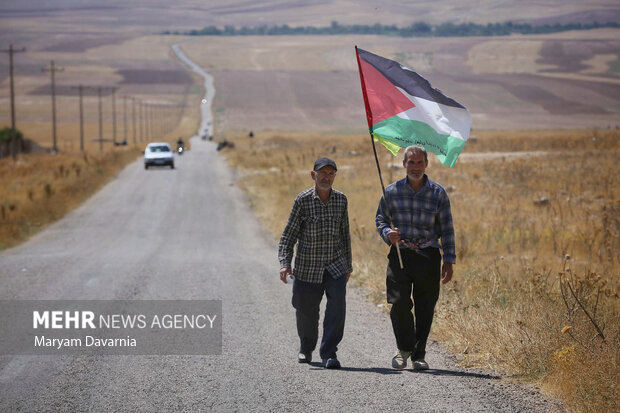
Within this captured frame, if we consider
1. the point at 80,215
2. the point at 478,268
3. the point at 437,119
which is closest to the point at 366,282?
the point at 478,268

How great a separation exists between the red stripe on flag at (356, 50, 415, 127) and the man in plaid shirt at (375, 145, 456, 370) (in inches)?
33.0

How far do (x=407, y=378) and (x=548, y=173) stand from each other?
70.3 feet

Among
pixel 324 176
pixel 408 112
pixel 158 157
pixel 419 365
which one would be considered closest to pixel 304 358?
pixel 419 365

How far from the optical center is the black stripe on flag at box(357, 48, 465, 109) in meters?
7.41

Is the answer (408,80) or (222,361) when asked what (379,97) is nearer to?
(408,80)

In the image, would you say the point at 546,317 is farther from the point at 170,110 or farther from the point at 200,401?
the point at 170,110

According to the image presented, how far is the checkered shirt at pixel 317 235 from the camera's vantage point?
6.78 metres

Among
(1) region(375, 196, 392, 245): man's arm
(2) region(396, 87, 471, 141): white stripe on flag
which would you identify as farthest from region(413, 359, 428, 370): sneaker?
(2) region(396, 87, 471, 141): white stripe on flag

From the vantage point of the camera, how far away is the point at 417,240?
6.57m

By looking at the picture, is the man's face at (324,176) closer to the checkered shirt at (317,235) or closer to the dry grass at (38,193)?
the checkered shirt at (317,235)

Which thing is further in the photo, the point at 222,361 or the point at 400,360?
the point at 222,361

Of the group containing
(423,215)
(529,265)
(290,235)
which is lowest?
(529,265)

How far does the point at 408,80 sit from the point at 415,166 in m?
1.32

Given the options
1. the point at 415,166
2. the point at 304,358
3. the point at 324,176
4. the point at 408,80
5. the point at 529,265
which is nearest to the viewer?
the point at 415,166
